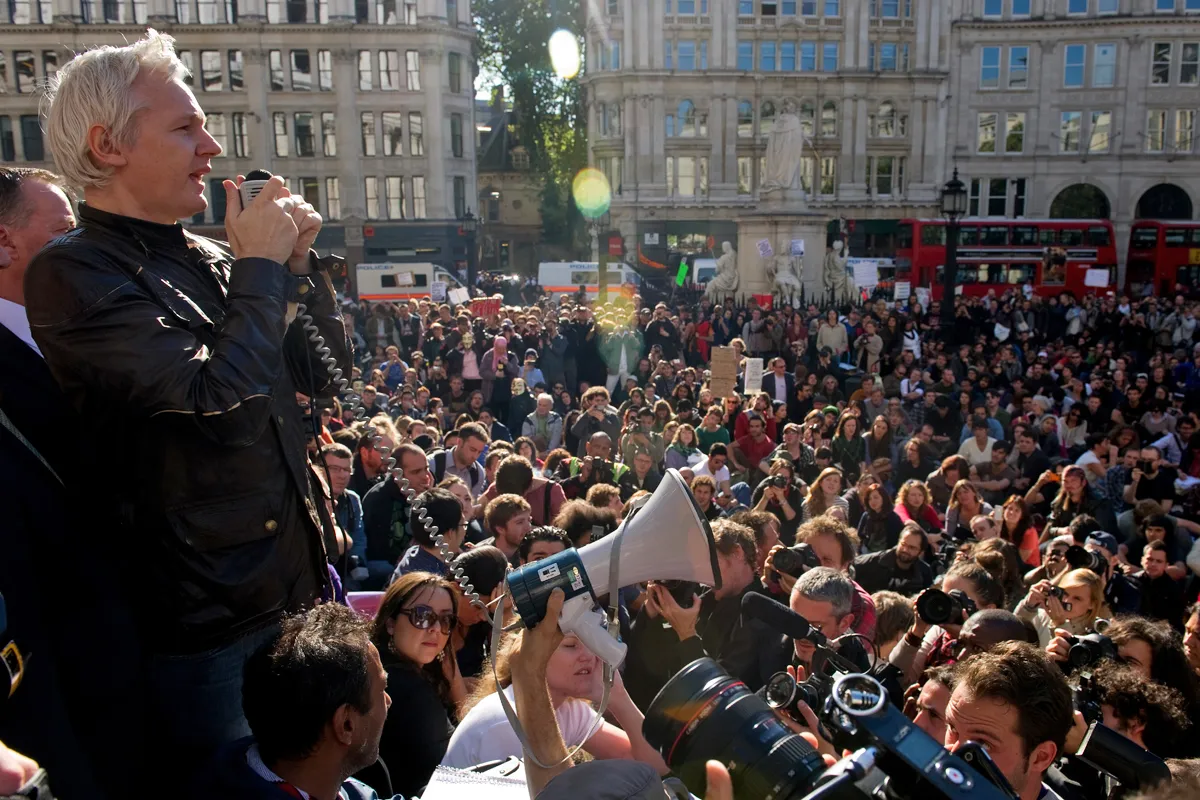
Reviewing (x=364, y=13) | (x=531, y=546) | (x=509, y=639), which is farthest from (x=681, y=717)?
(x=364, y=13)

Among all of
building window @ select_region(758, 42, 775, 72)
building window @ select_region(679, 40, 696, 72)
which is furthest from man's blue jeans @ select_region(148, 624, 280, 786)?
building window @ select_region(758, 42, 775, 72)

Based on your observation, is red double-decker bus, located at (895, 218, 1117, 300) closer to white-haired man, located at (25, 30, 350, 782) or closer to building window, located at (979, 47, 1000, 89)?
building window, located at (979, 47, 1000, 89)

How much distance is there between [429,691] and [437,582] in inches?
16.3

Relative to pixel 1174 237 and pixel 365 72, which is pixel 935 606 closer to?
pixel 1174 237

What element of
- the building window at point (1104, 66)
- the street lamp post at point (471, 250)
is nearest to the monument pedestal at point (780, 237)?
the street lamp post at point (471, 250)

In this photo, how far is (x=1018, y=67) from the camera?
52.4 m

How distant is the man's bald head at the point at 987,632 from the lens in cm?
423

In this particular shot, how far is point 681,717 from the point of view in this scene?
6.85 feet

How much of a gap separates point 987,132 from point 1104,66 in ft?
20.9

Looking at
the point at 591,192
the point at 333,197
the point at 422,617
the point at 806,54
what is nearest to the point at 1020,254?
the point at 806,54

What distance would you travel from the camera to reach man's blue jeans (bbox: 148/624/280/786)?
2191 mm

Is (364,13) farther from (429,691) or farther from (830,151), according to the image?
(429,691)

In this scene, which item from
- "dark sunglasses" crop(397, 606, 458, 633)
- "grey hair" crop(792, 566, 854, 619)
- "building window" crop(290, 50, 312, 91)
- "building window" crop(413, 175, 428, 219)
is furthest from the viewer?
"building window" crop(413, 175, 428, 219)

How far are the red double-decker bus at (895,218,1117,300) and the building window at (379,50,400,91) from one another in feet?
82.4
